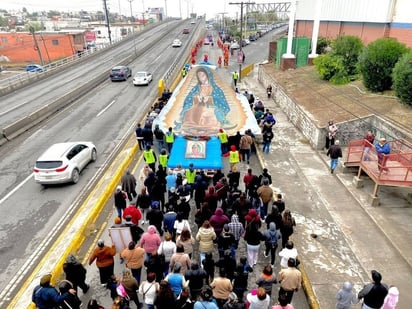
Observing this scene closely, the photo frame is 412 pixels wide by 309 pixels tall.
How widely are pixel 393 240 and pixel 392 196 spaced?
9.93ft

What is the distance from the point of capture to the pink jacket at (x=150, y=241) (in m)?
8.27

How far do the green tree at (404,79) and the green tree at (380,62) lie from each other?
257 centimetres

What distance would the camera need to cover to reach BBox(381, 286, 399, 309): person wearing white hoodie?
21.8 feet

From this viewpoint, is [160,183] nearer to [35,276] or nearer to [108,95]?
[35,276]

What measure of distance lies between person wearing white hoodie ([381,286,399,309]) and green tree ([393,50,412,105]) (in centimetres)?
1256

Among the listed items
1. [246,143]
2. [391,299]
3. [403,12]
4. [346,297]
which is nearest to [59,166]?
[246,143]

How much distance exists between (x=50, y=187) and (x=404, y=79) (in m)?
16.5

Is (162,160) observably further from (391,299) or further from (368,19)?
(368,19)

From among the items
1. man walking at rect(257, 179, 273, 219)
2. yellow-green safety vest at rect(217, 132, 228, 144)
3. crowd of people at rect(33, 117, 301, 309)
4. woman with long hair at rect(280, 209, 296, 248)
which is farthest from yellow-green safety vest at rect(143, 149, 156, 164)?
woman with long hair at rect(280, 209, 296, 248)

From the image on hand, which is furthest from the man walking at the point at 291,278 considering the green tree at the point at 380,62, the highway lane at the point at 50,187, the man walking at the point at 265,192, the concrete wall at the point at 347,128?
the green tree at the point at 380,62

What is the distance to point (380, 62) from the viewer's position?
19328 millimetres

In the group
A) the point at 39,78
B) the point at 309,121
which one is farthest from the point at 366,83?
the point at 39,78

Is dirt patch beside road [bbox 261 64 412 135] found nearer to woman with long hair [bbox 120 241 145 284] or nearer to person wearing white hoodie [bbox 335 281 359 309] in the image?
person wearing white hoodie [bbox 335 281 359 309]

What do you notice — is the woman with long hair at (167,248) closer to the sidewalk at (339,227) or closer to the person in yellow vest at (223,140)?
the sidewalk at (339,227)
